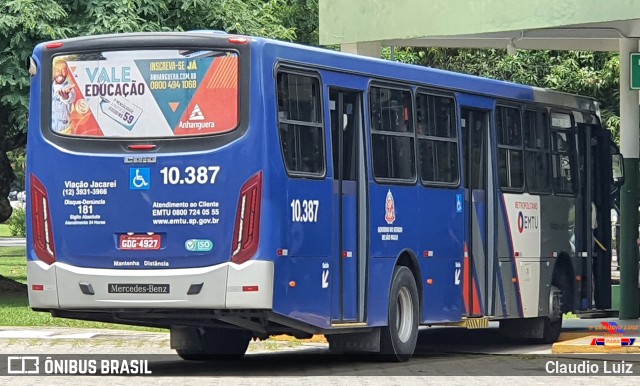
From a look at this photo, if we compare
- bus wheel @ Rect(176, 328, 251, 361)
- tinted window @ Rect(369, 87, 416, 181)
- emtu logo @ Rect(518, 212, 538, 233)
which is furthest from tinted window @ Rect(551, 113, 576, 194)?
bus wheel @ Rect(176, 328, 251, 361)

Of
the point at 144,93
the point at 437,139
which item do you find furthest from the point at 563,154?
the point at 144,93

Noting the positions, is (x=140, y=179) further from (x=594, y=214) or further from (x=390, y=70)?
(x=594, y=214)

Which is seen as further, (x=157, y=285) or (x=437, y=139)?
(x=437, y=139)

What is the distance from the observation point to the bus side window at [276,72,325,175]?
15.6m

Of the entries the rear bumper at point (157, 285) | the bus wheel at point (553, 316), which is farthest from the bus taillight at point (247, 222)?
the bus wheel at point (553, 316)

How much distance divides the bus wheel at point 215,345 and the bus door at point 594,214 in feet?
22.2

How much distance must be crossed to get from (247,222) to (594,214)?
31.5 ft

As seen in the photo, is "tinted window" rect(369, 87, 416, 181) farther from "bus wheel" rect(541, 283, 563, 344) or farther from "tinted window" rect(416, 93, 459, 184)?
"bus wheel" rect(541, 283, 563, 344)

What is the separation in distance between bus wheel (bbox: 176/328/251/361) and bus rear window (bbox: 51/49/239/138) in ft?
9.83

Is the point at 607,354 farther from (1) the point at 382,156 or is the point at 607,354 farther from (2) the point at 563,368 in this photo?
(1) the point at 382,156

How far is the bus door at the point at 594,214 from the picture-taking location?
23094 millimetres

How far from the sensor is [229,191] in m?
15.1

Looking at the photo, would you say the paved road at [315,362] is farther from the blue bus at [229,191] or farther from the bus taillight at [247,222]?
the bus taillight at [247,222]

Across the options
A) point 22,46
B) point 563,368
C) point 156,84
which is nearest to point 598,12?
point 563,368
